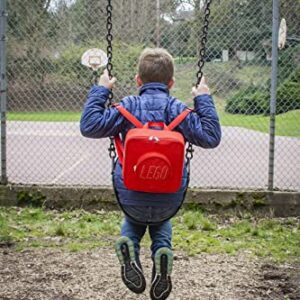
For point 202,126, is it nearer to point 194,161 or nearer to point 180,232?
point 180,232

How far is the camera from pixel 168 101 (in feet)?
9.95

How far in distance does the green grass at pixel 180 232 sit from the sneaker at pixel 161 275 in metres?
1.96

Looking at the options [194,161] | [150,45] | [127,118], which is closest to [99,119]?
[127,118]

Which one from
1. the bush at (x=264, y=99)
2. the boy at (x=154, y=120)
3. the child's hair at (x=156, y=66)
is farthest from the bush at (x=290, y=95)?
the child's hair at (x=156, y=66)

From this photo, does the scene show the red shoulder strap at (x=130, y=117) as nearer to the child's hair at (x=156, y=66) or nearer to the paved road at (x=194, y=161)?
the child's hair at (x=156, y=66)

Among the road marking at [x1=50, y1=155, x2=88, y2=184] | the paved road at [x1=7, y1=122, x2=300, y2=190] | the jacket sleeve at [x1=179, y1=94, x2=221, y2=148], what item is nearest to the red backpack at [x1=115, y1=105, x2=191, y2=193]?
the jacket sleeve at [x1=179, y1=94, x2=221, y2=148]

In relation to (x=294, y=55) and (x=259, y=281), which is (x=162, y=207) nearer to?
(x=259, y=281)

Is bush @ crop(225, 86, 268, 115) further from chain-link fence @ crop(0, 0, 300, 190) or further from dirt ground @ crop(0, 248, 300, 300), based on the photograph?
dirt ground @ crop(0, 248, 300, 300)

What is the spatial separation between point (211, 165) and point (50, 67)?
11.5 ft

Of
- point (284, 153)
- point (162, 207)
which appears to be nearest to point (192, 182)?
point (284, 153)

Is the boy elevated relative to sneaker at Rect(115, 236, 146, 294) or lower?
elevated

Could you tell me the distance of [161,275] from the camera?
3076mm

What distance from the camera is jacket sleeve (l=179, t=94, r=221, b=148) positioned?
300 cm

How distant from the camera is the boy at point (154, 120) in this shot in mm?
3000
